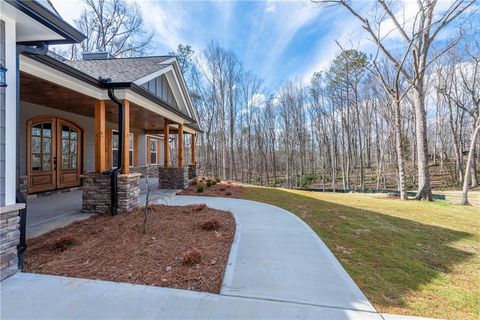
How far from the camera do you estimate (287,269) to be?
333cm

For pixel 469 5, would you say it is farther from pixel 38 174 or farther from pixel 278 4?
pixel 38 174

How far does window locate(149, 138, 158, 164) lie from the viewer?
1534 centimetres

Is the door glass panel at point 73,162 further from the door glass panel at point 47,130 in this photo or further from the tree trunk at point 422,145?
the tree trunk at point 422,145

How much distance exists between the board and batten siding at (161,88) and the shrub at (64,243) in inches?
253

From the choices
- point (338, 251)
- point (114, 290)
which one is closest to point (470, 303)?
point (338, 251)

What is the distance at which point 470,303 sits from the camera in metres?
2.79

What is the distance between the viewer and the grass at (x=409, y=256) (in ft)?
8.99

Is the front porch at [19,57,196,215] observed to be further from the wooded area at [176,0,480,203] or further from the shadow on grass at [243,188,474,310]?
the wooded area at [176,0,480,203]

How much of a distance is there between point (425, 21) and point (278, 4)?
6.45 metres

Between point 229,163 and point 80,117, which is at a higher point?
point 80,117

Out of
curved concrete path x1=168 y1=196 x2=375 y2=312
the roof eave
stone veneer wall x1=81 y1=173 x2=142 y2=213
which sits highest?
the roof eave

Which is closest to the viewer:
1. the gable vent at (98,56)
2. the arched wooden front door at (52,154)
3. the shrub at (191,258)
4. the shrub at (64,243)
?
the shrub at (191,258)

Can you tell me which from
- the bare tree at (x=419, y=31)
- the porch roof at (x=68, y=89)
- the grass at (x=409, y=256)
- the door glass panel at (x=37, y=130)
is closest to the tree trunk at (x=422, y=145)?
the bare tree at (x=419, y=31)

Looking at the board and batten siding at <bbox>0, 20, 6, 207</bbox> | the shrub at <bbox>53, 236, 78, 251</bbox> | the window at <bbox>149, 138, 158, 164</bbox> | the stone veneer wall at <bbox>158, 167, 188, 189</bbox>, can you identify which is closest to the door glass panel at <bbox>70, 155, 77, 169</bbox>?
the stone veneer wall at <bbox>158, 167, 188, 189</bbox>
